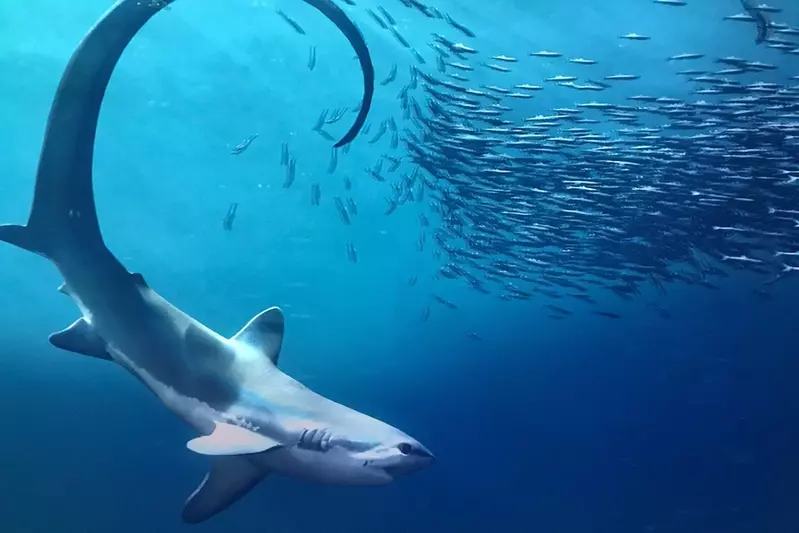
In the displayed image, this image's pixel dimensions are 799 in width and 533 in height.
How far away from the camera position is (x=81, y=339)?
8.57ft

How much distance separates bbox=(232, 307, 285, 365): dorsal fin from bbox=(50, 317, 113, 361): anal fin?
1.85 ft

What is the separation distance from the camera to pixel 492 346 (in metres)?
5.56

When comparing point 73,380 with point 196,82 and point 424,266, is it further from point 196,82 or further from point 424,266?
point 424,266

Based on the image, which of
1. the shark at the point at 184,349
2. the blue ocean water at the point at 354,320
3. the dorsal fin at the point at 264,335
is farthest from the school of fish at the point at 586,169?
the shark at the point at 184,349

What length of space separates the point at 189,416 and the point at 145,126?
95.6 inches

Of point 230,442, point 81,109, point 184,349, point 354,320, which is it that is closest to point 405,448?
point 230,442

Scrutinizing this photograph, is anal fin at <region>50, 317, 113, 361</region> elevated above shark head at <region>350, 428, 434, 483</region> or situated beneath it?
elevated above

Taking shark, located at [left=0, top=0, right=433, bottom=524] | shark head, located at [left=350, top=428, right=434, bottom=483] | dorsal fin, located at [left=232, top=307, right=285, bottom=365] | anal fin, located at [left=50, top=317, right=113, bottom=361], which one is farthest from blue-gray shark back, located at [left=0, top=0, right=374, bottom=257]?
shark head, located at [left=350, top=428, right=434, bottom=483]

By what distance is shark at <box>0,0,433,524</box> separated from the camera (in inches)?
90.1

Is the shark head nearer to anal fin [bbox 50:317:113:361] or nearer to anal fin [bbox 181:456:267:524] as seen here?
anal fin [bbox 181:456:267:524]

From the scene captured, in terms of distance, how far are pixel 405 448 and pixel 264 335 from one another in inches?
35.7

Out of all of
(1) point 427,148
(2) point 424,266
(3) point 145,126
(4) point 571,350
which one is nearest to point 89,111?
(3) point 145,126

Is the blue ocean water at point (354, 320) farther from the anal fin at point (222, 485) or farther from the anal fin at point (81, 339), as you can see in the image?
the anal fin at point (222, 485)

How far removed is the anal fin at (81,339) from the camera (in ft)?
8.51
